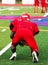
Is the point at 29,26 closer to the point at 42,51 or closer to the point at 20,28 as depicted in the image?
the point at 20,28

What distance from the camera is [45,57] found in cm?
843

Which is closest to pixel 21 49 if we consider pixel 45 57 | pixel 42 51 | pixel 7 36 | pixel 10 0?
pixel 42 51

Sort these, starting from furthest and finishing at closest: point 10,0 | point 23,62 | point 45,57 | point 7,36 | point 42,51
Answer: point 10,0 < point 7,36 < point 42,51 < point 45,57 < point 23,62

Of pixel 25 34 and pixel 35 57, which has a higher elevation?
pixel 25 34

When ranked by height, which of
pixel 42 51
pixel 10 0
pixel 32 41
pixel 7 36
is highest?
pixel 32 41

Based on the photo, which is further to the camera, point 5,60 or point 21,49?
point 21,49

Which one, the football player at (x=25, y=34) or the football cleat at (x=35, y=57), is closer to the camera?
the football cleat at (x=35, y=57)

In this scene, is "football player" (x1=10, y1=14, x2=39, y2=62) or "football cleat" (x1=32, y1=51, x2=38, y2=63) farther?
"football player" (x1=10, y1=14, x2=39, y2=62)

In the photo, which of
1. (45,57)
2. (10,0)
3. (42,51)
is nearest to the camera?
(45,57)

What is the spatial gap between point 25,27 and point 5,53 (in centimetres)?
127

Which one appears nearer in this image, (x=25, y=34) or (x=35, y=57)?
(x=35, y=57)

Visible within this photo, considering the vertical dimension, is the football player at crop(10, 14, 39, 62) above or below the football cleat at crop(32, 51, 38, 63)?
above

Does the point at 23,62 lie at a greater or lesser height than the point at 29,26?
lesser

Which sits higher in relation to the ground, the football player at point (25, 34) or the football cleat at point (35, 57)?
the football player at point (25, 34)
